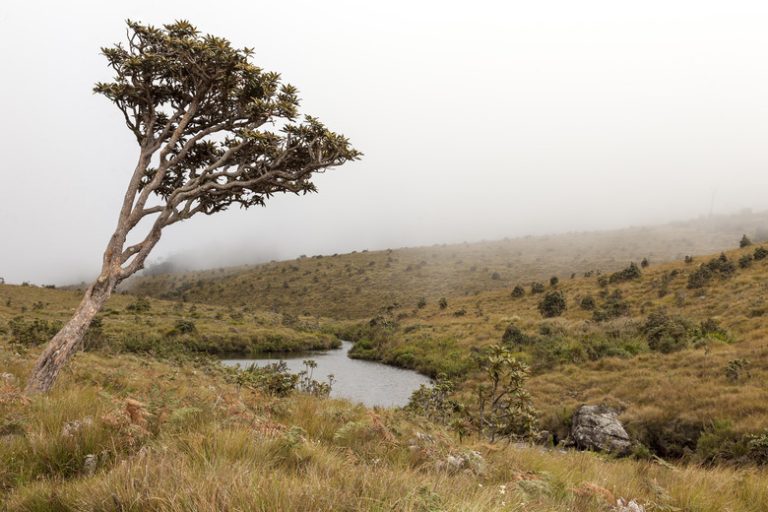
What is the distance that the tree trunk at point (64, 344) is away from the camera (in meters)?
8.34

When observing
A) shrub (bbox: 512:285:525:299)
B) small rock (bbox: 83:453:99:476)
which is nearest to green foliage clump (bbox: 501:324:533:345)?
shrub (bbox: 512:285:525:299)

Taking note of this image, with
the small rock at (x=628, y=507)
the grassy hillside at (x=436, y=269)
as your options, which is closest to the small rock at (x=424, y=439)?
the small rock at (x=628, y=507)

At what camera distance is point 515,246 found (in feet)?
351

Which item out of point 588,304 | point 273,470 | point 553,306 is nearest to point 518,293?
point 553,306

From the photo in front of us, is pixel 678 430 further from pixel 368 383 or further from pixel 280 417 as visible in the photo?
pixel 368 383

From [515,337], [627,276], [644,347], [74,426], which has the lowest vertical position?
[515,337]

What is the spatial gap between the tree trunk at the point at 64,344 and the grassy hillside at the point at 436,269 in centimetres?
6543

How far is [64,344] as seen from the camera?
863 centimetres

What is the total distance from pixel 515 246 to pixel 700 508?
106 m

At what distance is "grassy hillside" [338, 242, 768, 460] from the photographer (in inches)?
624

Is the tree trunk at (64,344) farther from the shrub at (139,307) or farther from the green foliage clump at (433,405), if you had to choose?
the shrub at (139,307)

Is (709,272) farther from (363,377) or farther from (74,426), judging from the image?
(74,426)

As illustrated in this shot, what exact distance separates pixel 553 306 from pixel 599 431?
81.1ft

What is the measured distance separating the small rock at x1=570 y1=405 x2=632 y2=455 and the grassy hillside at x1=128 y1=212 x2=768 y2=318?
181ft
